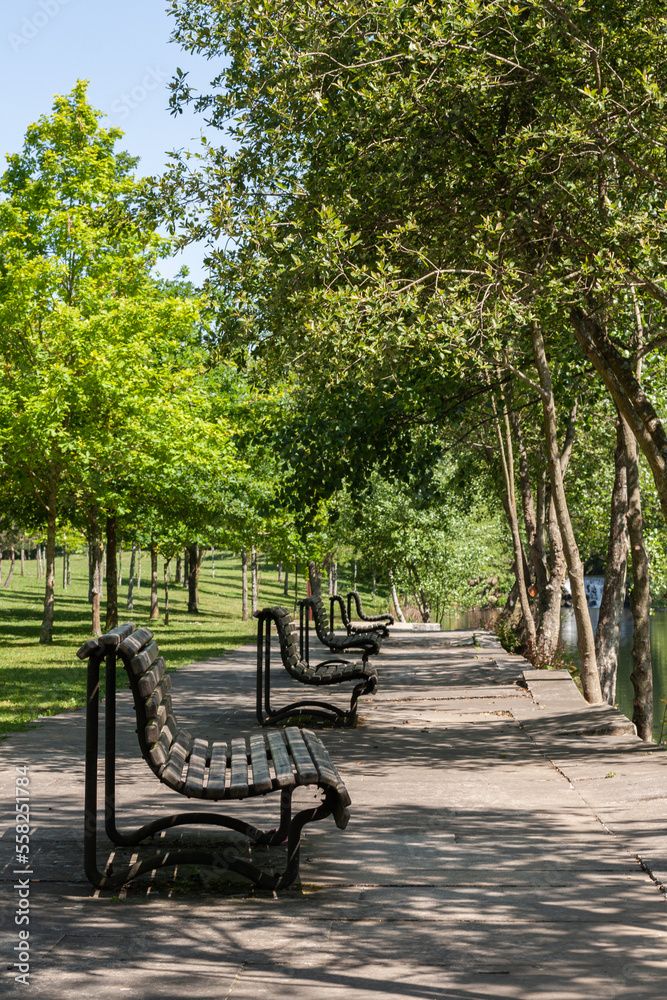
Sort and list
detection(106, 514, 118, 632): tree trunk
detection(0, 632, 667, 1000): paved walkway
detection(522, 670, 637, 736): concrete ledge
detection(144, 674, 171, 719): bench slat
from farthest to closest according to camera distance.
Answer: detection(106, 514, 118, 632): tree trunk < detection(522, 670, 637, 736): concrete ledge < detection(144, 674, 171, 719): bench slat < detection(0, 632, 667, 1000): paved walkway

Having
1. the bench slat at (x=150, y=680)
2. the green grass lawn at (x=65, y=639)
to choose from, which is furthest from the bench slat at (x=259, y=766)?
the green grass lawn at (x=65, y=639)

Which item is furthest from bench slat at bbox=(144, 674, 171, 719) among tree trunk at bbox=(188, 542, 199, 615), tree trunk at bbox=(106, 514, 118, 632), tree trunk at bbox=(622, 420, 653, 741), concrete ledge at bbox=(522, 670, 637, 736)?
tree trunk at bbox=(188, 542, 199, 615)

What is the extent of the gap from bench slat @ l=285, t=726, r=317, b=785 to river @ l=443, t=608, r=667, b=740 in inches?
456

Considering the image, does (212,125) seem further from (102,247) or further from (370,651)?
(102,247)

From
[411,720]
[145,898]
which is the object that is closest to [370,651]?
[411,720]

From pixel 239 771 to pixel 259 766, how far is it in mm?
96

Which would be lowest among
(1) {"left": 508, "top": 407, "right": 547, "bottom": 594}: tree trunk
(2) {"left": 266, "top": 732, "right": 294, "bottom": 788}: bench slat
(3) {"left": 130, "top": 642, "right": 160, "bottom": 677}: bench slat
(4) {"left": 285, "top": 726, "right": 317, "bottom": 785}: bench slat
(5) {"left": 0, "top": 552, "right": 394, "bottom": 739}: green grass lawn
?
(5) {"left": 0, "top": 552, "right": 394, "bottom": 739}: green grass lawn

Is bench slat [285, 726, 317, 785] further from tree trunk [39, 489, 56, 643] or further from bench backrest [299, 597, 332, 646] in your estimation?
tree trunk [39, 489, 56, 643]

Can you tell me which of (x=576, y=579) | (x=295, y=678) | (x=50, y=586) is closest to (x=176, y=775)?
(x=295, y=678)

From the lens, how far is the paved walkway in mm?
3375

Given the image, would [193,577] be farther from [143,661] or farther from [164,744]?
[143,661]

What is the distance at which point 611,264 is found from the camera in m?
7.97

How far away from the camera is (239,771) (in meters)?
4.54

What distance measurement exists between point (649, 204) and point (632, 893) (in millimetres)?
6557
